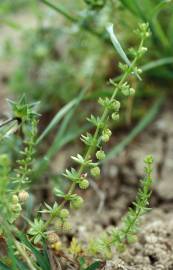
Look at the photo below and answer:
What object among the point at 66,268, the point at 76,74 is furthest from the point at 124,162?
the point at 66,268

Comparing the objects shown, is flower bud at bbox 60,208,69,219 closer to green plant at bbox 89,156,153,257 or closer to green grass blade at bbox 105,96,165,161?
green plant at bbox 89,156,153,257

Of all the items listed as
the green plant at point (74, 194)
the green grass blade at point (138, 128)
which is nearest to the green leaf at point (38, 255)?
the green plant at point (74, 194)

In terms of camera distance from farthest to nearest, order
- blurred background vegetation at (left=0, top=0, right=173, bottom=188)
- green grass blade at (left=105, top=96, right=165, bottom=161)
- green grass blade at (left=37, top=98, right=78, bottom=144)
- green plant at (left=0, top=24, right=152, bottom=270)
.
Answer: blurred background vegetation at (left=0, top=0, right=173, bottom=188) → green grass blade at (left=105, top=96, right=165, bottom=161) → green grass blade at (left=37, top=98, right=78, bottom=144) → green plant at (left=0, top=24, right=152, bottom=270)

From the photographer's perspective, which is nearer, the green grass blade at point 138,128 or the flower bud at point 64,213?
the flower bud at point 64,213

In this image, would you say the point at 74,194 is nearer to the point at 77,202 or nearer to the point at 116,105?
the point at 77,202

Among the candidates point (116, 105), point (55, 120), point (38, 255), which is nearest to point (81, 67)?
point (55, 120)

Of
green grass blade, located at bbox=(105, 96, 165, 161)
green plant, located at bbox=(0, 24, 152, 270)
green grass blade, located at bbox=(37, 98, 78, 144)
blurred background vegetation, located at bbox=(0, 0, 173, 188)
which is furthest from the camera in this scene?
blurred background vegetation, located at bbox=(0, 0, 173, 188)

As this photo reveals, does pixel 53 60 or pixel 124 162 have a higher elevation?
pixel 53 60

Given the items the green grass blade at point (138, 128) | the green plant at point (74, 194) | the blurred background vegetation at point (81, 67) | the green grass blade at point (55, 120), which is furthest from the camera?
the blurred background vegetation at point (81, 67)

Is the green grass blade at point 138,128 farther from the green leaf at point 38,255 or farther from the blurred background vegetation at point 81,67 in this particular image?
the green leaf at point 38,255

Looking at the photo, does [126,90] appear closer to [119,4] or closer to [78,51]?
[119,4]

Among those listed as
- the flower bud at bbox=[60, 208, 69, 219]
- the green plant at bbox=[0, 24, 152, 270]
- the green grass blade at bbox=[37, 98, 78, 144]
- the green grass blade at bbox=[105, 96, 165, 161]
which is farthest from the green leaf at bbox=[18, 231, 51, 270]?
the green grass blade at bbox=[105, 96, 165, 161]
